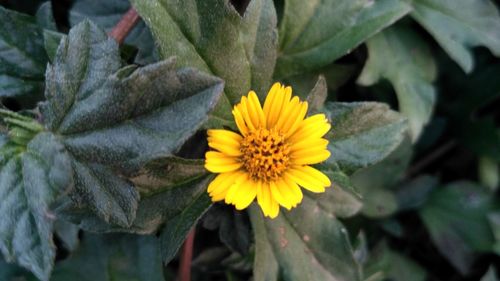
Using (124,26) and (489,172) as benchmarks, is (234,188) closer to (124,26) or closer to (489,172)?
(124,26)

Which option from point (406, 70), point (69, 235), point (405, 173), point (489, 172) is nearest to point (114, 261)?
point (69, 235)

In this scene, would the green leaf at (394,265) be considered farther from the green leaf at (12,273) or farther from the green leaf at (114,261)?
the green leaf at (12,273)

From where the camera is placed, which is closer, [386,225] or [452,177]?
[386,225]

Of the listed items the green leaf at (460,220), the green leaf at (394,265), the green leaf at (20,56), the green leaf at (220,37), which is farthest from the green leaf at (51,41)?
the green leaf at (460,220)

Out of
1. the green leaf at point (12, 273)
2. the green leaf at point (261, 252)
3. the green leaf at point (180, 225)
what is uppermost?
the green leaf at point (180, 225)

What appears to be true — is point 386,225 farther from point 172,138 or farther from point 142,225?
point 172,138

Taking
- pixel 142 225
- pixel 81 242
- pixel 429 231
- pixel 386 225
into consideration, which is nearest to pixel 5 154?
pixel 142 225

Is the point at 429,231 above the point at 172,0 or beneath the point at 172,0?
beneath
